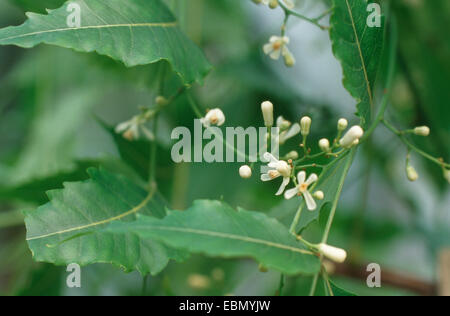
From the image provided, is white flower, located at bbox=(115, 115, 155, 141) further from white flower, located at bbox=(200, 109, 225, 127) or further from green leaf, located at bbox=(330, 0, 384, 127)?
green leaf, located at bbox=(330, 0, 384, 127)

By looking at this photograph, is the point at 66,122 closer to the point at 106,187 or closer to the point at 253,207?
the point at 253,207

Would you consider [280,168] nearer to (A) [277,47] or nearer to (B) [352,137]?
(B) [352,137]

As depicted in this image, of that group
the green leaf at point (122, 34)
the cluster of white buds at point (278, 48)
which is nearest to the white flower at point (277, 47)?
the cluster of white buds at point (278, 48)

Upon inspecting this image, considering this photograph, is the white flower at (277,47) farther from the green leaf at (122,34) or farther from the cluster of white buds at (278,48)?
the green leaf at (122,34)

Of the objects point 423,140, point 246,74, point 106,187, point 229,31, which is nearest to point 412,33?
point 423,140

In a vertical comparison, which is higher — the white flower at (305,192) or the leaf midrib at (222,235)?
the white flower at (305,192)

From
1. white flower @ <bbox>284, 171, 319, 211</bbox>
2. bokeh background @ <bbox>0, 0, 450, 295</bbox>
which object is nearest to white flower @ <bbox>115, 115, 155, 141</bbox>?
bokeh background @ <bbox>0, 0, 450, 295</bbox>
